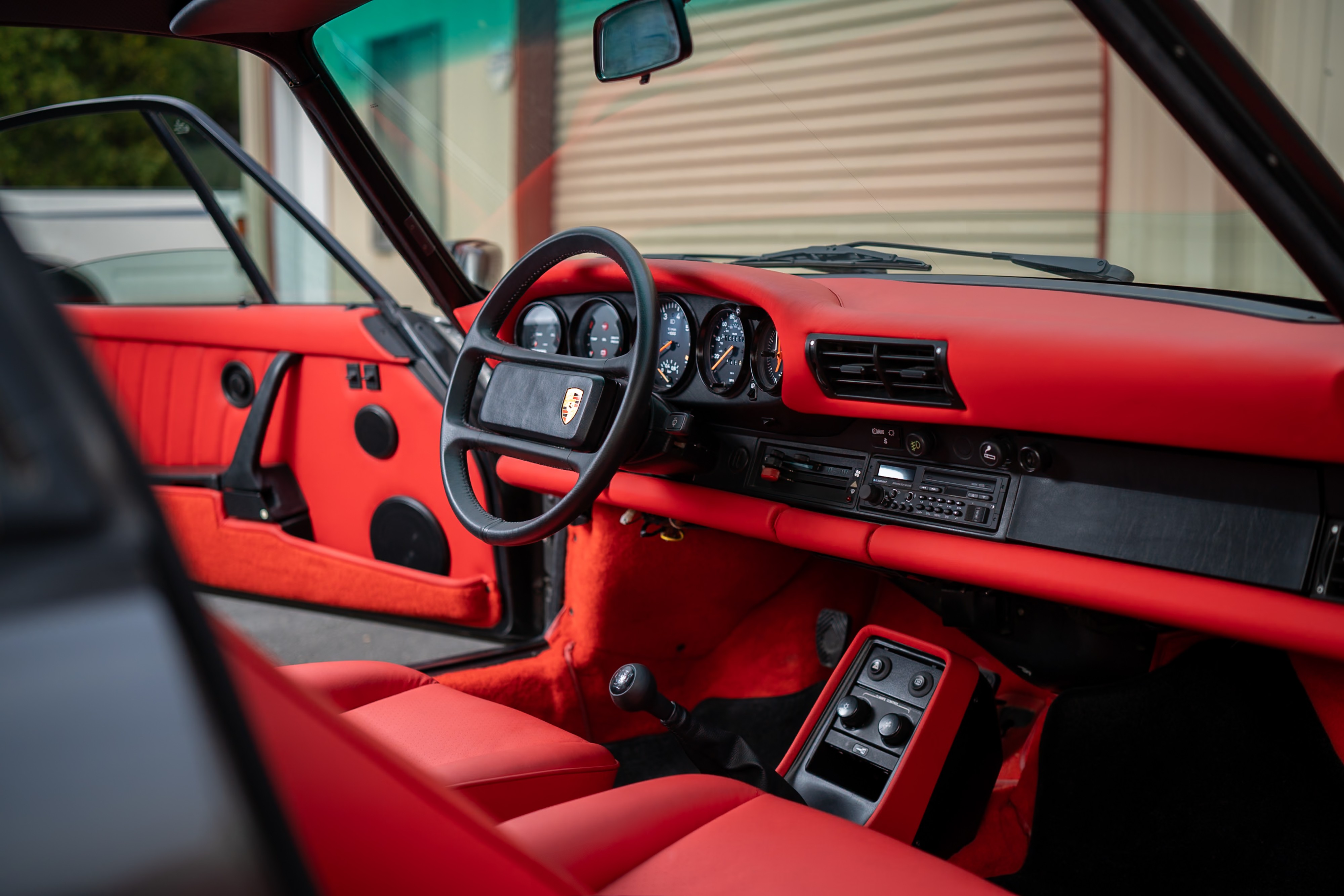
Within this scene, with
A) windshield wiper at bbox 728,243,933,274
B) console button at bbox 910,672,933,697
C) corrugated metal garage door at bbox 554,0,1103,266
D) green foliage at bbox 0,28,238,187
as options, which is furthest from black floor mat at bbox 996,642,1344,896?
green foliage at bbox 0,28,238,187

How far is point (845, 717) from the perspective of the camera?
1.70 m

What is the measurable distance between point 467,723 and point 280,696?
0.96 metres

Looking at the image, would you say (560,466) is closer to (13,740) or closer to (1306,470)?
(1306,470)

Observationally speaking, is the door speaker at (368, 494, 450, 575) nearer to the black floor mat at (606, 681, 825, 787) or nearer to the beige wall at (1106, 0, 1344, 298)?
the black floor mat at (606, 681, 825, 787)

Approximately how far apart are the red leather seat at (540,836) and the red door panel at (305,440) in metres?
1.36

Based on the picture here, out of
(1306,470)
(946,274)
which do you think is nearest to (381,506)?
(946,274)

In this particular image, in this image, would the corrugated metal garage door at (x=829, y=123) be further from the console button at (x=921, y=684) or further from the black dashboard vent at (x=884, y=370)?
the console button at (x=921, y=684)

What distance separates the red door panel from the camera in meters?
2.30

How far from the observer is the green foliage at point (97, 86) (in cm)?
1002

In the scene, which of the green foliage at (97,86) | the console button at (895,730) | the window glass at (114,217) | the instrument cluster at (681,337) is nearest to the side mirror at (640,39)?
the instrument cluster at (681,337)

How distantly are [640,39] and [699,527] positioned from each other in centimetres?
99

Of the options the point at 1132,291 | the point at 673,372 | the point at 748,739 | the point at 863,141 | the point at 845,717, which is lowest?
the point at 748,739

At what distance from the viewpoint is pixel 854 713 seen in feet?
5.55

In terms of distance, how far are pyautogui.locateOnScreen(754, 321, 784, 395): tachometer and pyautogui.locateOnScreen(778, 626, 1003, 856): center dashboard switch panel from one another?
56cm
